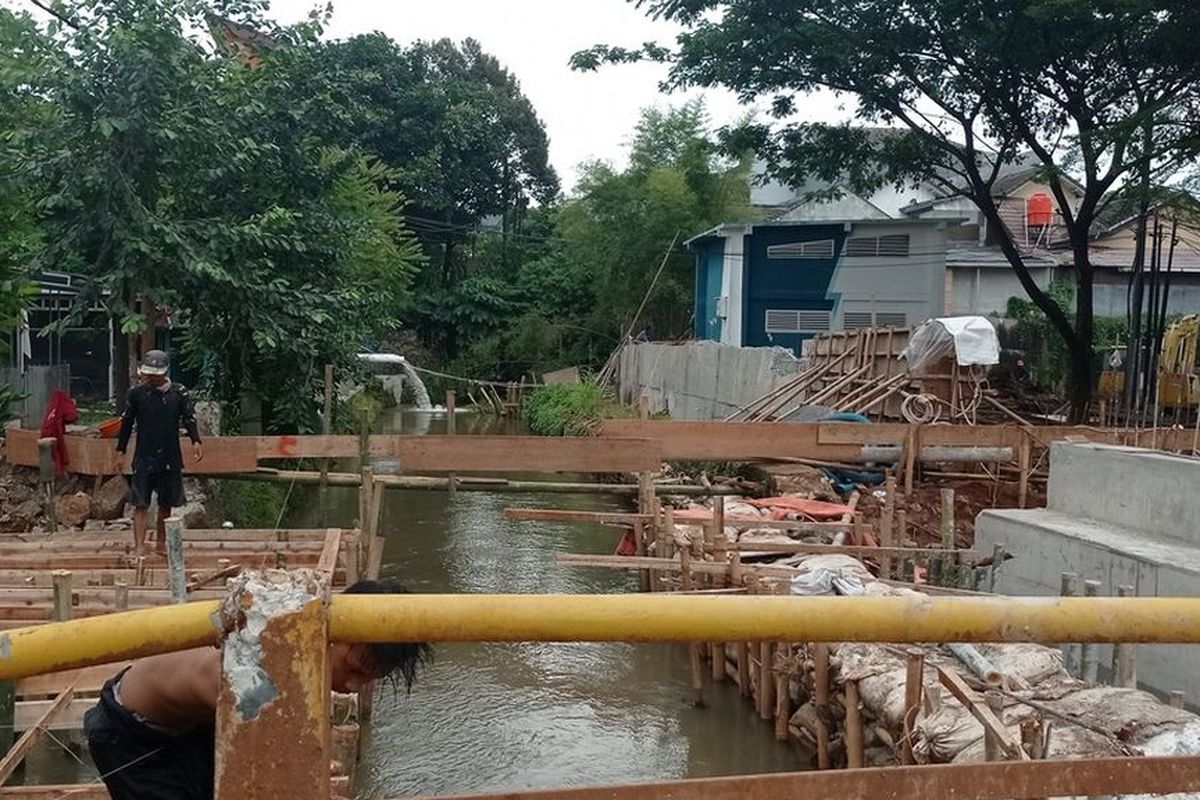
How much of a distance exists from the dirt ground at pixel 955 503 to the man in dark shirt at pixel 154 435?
25.8 feet

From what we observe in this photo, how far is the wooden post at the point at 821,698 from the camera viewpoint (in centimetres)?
834

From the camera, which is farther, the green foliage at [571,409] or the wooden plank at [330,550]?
the green foliage at [571,409]

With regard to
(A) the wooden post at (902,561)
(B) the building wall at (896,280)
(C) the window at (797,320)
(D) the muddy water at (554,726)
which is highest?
(B) the building wall at (896,280)

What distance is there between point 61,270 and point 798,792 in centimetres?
1357

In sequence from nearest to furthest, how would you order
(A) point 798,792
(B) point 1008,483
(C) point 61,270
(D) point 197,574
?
1. (A) point 798,792
2. (D) point 197,574
3. (C) point 61,270
4. (B) point 1008,483

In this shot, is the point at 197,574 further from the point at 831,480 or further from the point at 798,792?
the point at 831,480

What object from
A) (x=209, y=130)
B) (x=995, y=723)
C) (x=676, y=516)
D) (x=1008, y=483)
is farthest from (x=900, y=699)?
(x=209, y=130)

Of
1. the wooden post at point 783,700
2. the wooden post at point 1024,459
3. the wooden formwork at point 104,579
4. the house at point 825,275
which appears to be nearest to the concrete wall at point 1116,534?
the wooden post at point 1024,459

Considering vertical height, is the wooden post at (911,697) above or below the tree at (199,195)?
below

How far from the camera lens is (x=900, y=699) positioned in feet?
24.4

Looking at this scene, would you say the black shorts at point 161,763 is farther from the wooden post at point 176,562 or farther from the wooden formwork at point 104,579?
the wooden post at point 176,562

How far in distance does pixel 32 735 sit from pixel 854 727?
504 centimetres

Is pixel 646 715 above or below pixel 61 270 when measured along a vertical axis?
below

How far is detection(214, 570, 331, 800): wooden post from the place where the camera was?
1606mm
